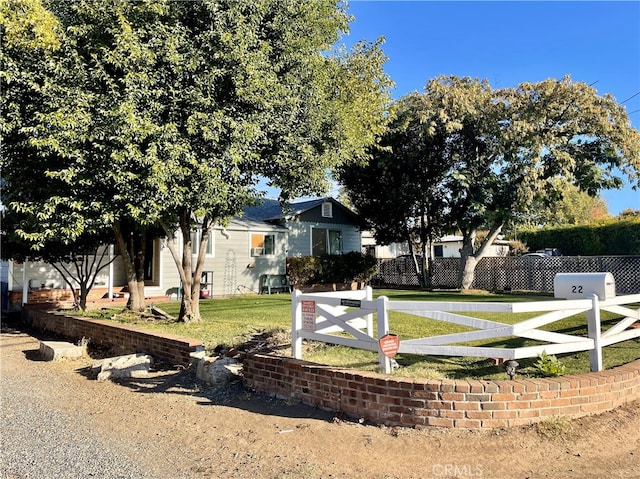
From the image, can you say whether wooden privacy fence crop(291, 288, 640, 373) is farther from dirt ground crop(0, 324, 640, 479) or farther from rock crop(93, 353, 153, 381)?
rock crop(93, 353, 153, 381)

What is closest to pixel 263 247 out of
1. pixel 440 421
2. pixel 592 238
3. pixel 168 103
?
pixel 168 103

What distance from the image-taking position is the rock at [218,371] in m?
5.91

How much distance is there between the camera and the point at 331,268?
20.0m

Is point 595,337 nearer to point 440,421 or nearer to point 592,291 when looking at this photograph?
point 592,291

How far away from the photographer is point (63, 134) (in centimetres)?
699

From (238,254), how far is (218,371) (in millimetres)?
12867

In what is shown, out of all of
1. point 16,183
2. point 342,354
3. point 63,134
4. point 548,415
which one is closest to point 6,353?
point 16,183

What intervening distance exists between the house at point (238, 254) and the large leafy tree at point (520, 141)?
15.4 feet

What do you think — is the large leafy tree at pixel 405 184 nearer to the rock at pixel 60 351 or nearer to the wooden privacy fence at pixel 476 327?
the rock at pixel 60 351

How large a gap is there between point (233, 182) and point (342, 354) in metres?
4.26

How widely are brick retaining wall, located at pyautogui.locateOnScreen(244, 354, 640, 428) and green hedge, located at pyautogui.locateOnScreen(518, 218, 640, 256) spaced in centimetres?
2377

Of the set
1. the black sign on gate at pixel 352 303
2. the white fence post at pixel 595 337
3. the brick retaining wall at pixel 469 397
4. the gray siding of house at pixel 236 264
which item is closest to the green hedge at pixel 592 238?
the gray siding of house at pixel 236 264

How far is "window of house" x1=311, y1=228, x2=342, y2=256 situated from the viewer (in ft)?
71.6

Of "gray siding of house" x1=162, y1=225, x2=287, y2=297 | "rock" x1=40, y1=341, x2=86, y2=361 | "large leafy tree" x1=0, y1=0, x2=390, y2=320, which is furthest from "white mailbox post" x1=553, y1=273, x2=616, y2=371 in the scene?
"gray siding of house" x1=162, y1=225, x2=287, y2=297
